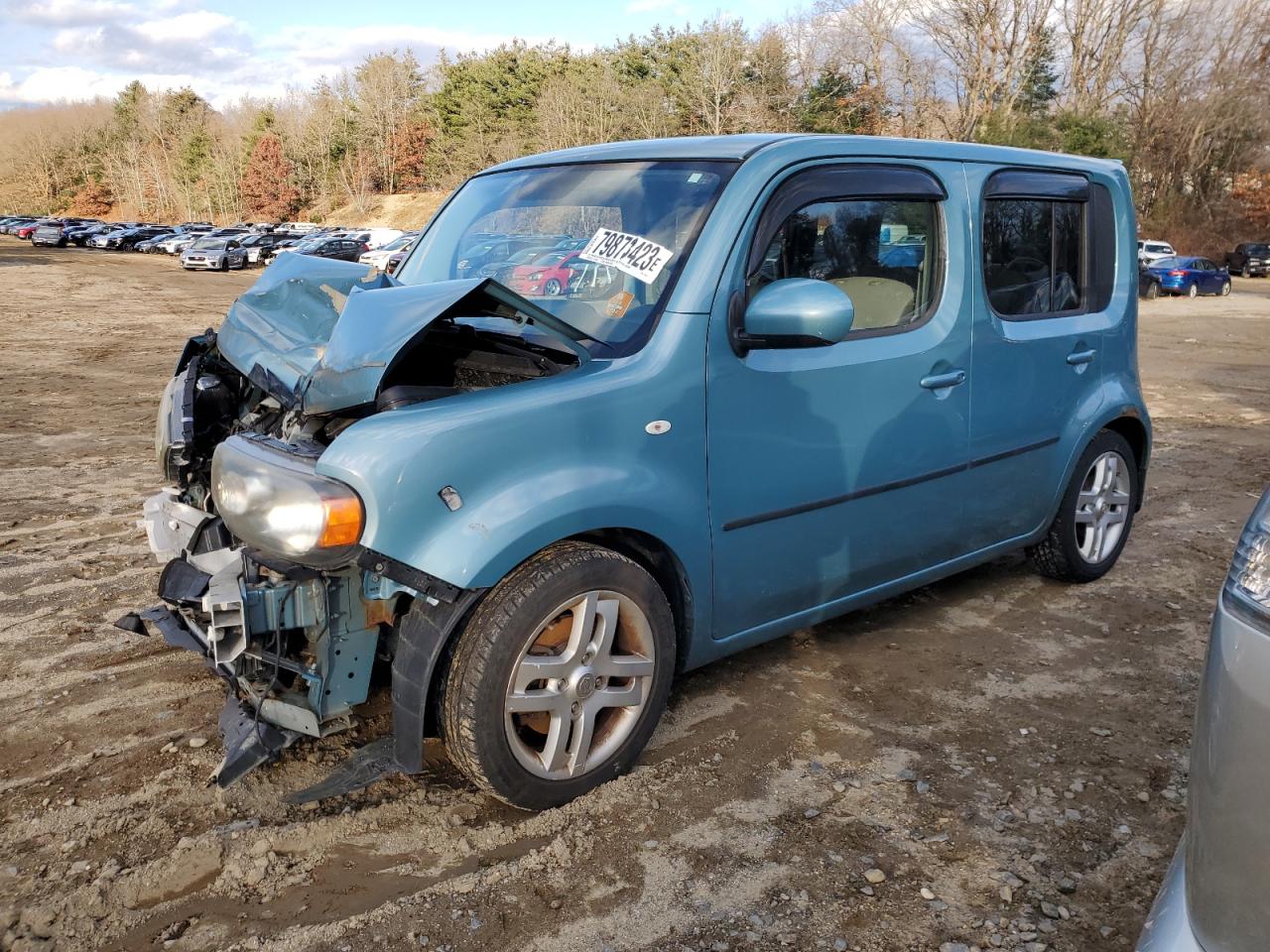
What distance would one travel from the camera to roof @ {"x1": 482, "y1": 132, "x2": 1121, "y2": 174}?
10.7 ft

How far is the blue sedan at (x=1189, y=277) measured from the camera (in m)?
29.3

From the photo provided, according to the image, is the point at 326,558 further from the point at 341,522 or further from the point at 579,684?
the point at 579,684

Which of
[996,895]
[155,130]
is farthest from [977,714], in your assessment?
[155,130]

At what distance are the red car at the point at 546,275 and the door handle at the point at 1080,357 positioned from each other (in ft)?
7.59

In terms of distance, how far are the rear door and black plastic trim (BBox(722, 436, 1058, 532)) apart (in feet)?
0.04

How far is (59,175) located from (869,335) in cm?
13522

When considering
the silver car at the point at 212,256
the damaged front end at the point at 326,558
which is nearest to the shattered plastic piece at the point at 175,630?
the damaged front end at the point at 326,558

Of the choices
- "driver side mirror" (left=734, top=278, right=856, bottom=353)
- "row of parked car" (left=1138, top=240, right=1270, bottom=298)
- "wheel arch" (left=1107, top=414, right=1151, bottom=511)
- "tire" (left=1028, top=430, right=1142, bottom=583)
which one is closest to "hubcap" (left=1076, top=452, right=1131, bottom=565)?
"tire" (left=1028, top=430, right=1142, bottom=583)

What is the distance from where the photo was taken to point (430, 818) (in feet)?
9.35

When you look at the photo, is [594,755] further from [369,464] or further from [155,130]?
[155,130]

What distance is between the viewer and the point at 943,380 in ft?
12.0

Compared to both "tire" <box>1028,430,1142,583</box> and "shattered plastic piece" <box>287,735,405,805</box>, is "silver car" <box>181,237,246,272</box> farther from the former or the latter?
"shattered plastic piece" <box>287,735,405,805</box>

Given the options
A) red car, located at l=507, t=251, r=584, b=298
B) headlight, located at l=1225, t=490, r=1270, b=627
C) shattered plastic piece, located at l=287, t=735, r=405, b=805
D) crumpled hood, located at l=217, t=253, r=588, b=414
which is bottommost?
shattered plastic piece, located at l=287, t=735, r=405, b=805

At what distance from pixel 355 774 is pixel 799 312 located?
1842mm
